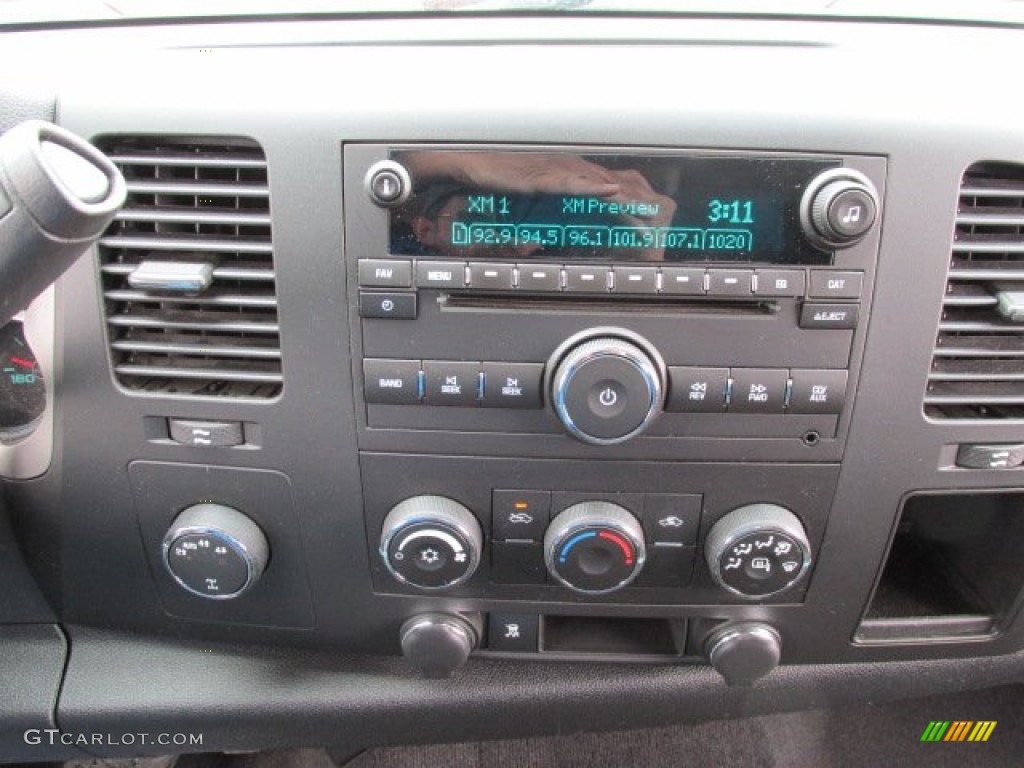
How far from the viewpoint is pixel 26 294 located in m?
0.60

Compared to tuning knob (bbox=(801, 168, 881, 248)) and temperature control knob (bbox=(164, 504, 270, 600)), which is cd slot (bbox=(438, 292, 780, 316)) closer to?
tuning knob (bbox=(801, 168, 881, 248))

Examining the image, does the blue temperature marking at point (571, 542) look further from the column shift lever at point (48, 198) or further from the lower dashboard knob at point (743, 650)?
the column shift lever at point (48, 198)

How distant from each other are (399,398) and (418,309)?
0.31 ft

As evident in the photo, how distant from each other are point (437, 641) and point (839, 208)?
2.05ft

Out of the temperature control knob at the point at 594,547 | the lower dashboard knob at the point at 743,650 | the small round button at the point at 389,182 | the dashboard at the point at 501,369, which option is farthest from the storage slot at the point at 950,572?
the small round button at the point at 389,182

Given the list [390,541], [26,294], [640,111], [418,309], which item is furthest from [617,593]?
[26,294]

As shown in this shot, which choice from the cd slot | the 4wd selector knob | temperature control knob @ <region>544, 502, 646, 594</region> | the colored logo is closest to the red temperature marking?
temperature control knob @ <region>544, 502, 646, 594</region>

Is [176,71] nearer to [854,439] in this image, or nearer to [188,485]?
[188,485]

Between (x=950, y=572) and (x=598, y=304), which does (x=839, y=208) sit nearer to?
(x=598, y=304)

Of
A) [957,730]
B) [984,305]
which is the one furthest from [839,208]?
[957,730]

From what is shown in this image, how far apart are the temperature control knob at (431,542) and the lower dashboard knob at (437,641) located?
7 cm

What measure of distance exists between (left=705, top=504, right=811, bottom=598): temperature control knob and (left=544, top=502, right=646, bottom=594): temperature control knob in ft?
0.28

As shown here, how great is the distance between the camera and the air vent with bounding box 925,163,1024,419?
786 millimetres

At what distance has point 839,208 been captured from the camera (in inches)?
28.8
